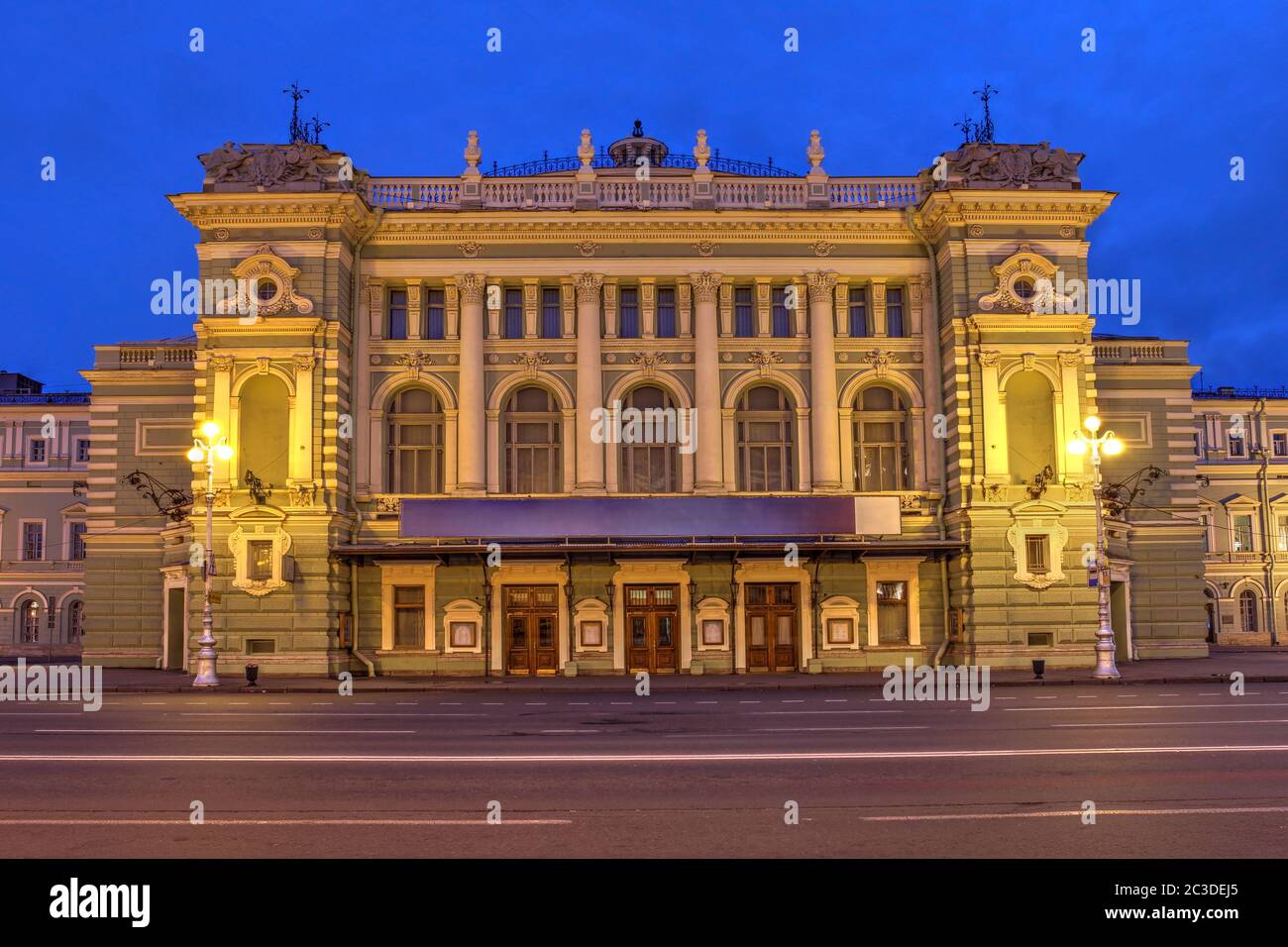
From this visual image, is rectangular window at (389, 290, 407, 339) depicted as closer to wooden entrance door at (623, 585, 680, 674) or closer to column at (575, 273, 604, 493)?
column at (575, 273, 604, 493)

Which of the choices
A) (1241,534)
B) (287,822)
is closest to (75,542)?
(287,822)

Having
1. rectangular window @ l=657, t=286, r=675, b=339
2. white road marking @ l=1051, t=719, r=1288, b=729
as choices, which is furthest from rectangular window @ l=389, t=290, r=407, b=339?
white road marking @ l=1051, t=719, r=1288, b=729

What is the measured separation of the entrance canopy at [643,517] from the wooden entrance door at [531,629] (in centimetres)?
228

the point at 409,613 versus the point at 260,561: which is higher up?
the point at 260,561

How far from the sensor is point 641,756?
14.8 m

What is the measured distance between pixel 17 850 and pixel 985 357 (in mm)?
34089

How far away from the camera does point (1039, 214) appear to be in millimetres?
39688

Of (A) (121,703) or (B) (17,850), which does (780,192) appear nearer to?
(A) (121,703)

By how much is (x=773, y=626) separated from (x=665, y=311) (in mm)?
11128

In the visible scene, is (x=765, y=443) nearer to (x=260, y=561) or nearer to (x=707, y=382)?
(x=707, y=382)

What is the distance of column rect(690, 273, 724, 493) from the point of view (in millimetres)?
40000

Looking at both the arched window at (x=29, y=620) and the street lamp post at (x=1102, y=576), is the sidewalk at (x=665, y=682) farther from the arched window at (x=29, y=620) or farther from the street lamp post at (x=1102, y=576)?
the arched window at (x=29, y=620)
